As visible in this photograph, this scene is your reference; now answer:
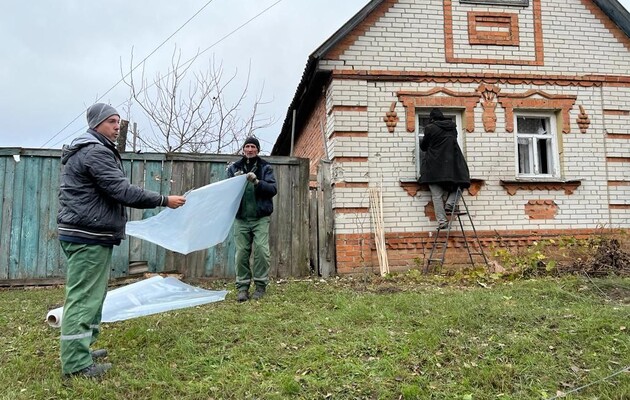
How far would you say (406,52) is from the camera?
7.98 m

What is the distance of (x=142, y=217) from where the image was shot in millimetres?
7188

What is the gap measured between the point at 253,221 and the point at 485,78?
4.91 metres

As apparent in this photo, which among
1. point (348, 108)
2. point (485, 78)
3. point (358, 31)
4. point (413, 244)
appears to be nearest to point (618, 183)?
point (485, 78)

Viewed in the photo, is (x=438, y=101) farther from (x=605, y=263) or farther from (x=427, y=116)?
(x=605, y=263)

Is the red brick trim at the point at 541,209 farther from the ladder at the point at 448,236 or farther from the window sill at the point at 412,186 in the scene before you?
the window sill at the point at 412,186

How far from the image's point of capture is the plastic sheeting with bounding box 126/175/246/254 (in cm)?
442

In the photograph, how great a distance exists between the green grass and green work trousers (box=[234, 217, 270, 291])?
1.33ft

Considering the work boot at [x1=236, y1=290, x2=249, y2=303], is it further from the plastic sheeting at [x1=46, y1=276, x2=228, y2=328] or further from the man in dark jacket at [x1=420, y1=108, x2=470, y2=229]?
the man in dark jacket at [x1=420, y1=108, x2=470, y2=229]

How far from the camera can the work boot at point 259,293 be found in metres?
5.54

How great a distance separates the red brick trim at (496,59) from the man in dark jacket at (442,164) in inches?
49.3

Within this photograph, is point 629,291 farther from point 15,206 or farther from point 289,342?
point 15,206

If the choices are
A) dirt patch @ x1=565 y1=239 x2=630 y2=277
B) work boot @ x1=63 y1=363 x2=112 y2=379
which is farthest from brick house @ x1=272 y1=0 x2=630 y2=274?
work boot @ x1=63 y1=363 x2=112 y2=379

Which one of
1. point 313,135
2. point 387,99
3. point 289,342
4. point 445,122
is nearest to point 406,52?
point 387,99

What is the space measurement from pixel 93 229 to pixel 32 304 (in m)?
3.08
